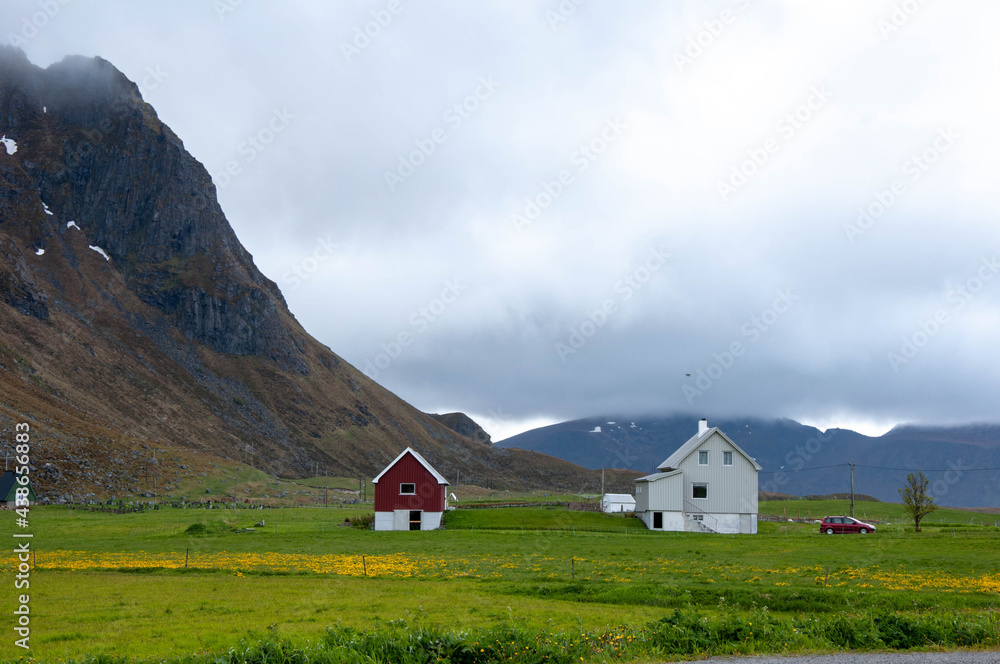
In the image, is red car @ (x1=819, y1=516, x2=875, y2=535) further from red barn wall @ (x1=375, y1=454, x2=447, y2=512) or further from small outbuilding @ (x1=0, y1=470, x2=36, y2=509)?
small outbuilding @ (x1=0, y1=470, x2=36, y2=509)

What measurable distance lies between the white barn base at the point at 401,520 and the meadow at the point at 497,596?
1352 cm

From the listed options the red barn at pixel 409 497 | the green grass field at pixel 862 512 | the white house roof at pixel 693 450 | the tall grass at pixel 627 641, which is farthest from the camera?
the green grass field at pixel 862 512

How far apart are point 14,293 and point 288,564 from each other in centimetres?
17963

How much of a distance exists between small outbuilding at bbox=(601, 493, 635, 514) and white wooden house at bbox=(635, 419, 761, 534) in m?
20.1

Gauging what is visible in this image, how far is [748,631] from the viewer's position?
715 inches

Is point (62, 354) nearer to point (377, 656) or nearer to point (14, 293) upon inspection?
point (14, 293)

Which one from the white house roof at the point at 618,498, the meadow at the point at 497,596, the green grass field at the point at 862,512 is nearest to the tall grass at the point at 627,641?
the meadow at the point at 497,596

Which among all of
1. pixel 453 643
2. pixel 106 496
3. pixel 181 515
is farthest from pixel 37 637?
pixel 106 496

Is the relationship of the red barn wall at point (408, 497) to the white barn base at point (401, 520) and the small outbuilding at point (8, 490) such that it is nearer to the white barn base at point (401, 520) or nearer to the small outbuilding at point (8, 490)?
the white barn base at point (401, 520)

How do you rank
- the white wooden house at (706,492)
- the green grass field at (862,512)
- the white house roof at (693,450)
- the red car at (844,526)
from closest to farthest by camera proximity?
the red car at (844,526) → the white wooden house at (706,492) → the white house roof at (693,450) → the green grass field at (862,512)

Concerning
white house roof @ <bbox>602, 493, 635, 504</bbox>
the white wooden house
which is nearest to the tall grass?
the white wooden house

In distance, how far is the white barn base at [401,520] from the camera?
73.8 meters

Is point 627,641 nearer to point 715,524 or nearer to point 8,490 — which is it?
point 715,524

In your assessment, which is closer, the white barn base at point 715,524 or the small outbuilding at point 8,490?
the white barn base at point 715,524
